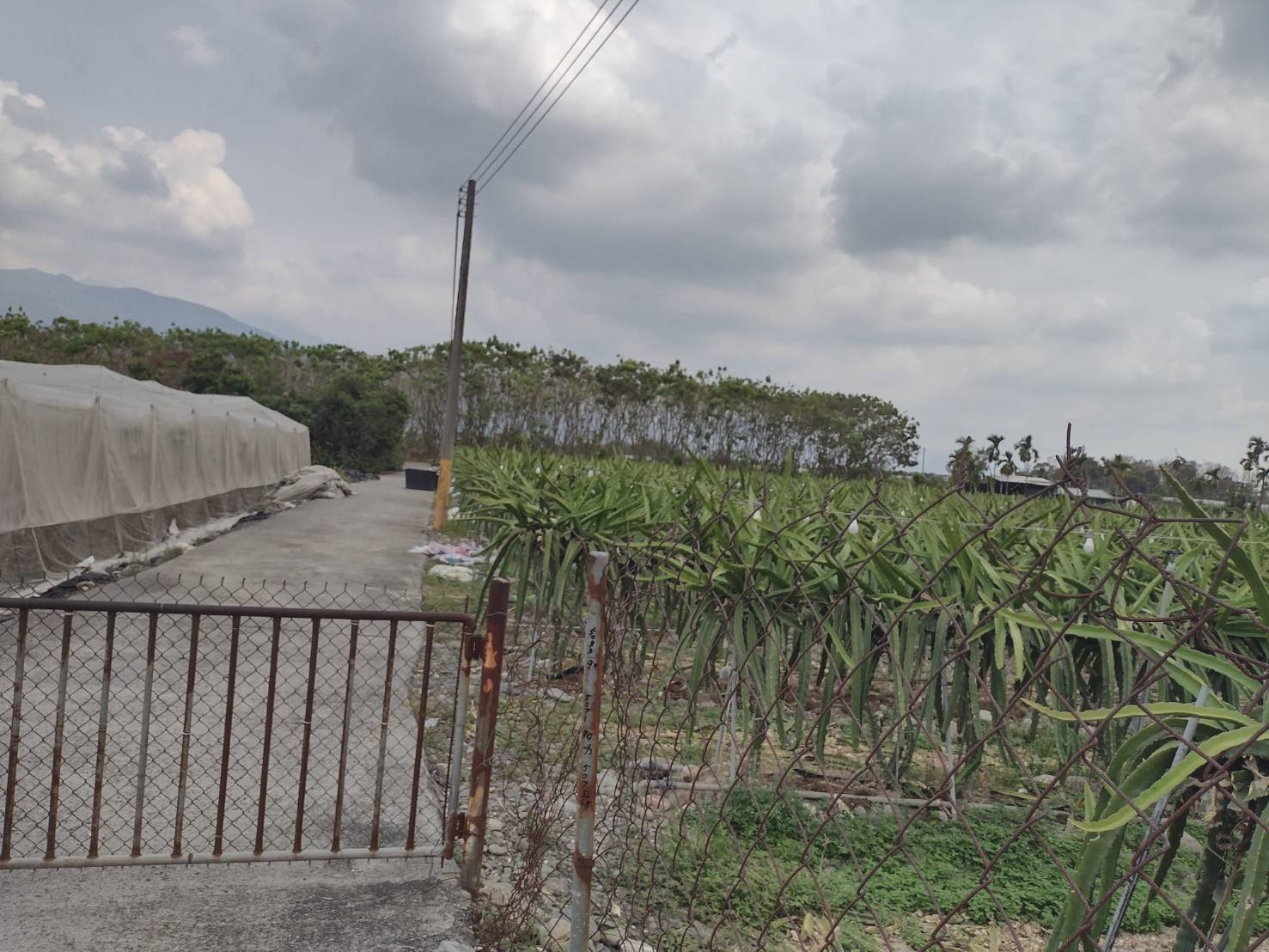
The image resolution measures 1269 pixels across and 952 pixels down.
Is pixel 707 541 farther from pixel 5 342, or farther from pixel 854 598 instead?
pixel 5 342

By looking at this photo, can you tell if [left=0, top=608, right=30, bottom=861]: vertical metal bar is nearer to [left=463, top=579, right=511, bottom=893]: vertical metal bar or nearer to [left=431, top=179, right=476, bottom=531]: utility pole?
[left=463, top=579, right=511, bottom=893]: vertical metal bar

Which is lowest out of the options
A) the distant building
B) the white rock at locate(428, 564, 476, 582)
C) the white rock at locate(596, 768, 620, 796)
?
the white rock at locate(428, 564, 476, 582)

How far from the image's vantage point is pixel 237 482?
17.3 metres

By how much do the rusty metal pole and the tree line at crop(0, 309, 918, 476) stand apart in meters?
27.6

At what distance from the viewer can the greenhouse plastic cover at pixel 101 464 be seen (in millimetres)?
9133

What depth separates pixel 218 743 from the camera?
4.86 metres

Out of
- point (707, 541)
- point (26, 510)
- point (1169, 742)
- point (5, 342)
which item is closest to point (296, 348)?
point (5, 342)

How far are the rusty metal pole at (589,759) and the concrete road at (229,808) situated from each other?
83 cm

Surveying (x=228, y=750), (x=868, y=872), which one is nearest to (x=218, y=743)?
(x=228, y=750)

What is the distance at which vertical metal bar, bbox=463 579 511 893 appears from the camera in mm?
3084

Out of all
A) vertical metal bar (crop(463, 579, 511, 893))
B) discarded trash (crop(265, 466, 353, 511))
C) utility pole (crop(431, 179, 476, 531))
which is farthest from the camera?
discarded trash (crop(265, 466, 353, 511))

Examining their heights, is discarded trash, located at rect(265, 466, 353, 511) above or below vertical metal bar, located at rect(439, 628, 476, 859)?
below

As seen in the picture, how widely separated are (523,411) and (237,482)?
1955 centimetres

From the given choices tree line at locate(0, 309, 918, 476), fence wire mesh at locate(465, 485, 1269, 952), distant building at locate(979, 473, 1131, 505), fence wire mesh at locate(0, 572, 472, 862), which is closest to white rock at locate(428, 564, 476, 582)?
fence wire mesh at locate(0, 572, 472, 862)
